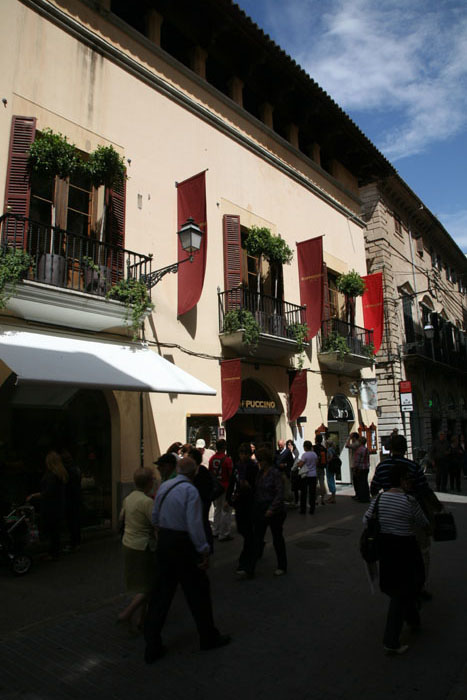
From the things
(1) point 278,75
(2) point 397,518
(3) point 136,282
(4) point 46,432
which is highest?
(1) point 278,75

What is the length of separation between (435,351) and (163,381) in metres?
20.2

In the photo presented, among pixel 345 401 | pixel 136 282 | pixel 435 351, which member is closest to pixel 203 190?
pixel 136 282

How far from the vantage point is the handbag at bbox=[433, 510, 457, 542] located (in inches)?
186

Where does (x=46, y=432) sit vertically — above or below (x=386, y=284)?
below

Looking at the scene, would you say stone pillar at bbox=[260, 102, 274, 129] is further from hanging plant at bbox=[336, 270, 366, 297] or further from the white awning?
the white awning

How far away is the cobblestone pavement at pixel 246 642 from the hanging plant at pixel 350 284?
11.2m

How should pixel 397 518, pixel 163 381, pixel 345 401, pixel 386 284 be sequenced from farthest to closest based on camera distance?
pixel 386 284 < pixel 345 401 < pixel 163 381 < pixel 397 518

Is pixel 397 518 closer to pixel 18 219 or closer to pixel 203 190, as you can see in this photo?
pixel 18 219

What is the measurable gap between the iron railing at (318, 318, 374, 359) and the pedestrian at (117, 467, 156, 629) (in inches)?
453

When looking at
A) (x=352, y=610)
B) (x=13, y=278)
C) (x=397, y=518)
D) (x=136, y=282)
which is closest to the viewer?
(x=397, y=518)

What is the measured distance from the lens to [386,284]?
2180cm

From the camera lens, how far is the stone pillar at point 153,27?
38.4ft

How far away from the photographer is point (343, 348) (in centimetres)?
1536

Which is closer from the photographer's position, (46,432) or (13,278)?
(13,278)
